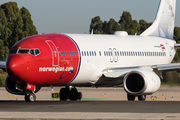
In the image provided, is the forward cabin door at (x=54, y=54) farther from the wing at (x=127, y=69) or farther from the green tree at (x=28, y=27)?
the green tree at (x=28, y=27)

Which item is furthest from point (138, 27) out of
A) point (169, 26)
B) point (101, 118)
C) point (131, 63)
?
point (101, 118)

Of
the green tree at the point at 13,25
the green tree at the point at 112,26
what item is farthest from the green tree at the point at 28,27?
the green tree at the point at 112,26

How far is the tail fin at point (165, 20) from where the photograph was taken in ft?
137

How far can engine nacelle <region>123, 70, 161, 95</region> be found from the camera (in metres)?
28.5

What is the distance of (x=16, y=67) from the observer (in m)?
25.5

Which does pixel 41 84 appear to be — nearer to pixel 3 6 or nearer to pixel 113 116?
pixel 113 116

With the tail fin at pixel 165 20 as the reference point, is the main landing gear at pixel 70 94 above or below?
below

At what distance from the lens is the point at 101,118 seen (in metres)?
17.4

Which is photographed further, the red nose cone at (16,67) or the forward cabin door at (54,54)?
the forward cabin door at (54,54)

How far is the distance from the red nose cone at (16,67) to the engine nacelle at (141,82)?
7.32m

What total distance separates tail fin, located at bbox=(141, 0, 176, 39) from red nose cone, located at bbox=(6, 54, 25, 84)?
1850cm

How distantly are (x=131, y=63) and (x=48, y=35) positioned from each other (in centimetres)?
861

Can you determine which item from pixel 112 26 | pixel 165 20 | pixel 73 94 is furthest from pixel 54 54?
pixel 112 26

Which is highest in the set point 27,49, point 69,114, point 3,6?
point 3,6
